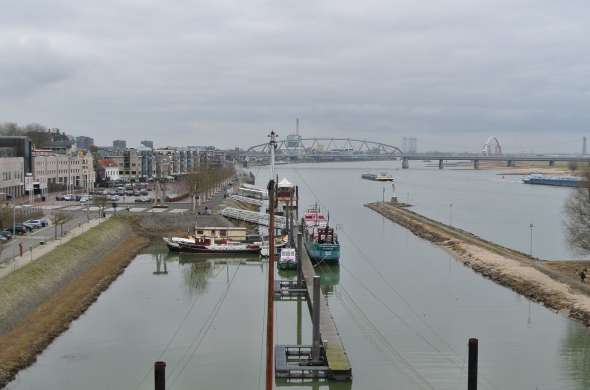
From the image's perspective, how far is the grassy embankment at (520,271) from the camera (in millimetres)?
12120

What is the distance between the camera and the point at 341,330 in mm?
10711

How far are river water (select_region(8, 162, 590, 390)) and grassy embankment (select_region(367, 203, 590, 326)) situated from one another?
0.28 metres

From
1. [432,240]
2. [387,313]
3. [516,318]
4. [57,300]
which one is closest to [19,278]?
[57,300]

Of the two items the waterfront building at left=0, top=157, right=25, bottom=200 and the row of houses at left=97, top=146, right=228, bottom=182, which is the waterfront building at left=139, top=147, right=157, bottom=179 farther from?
the waterfront building at left=0, top=157, right=25, bottom=200

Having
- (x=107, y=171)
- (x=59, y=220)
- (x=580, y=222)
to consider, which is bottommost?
(x=59, y=220)

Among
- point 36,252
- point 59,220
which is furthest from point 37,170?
point 36,252

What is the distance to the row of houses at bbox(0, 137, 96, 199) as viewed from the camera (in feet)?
87.5

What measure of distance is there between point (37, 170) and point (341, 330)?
964 inches

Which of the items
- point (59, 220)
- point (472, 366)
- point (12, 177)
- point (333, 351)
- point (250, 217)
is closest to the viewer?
point (472, 366)

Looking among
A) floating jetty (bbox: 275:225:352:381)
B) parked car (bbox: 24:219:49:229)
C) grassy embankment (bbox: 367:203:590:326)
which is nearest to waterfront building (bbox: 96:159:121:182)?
parked car (bbox: 24:219:49:229)

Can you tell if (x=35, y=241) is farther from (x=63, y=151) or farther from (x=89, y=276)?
(x=63, y=151)

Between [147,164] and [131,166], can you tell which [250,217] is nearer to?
[131,166]

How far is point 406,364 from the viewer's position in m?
9.06

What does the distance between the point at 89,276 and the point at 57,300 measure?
7.97 ft
